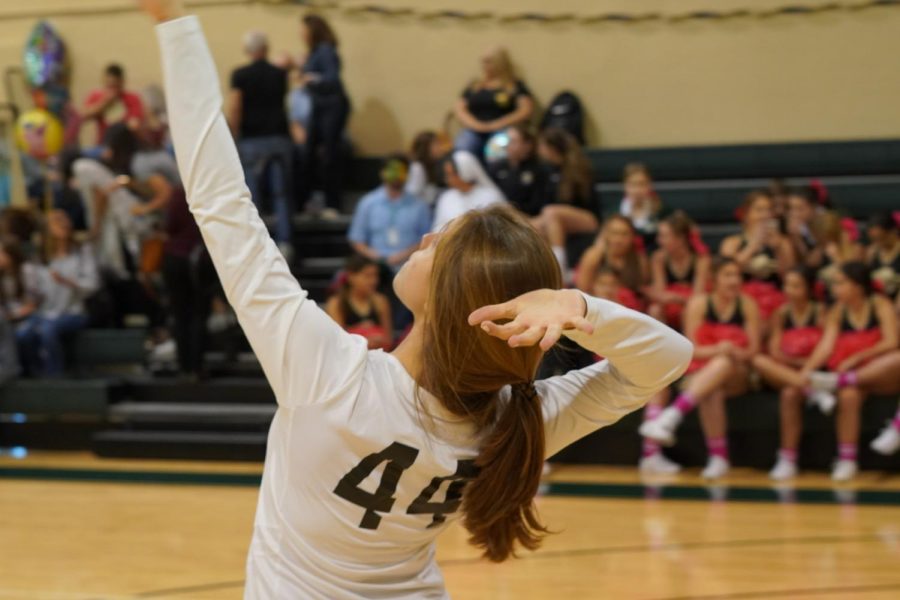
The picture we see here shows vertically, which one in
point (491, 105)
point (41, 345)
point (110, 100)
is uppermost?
point (110, 100)

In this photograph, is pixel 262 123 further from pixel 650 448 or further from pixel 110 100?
pixel 650 448

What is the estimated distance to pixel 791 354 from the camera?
7.64 metres

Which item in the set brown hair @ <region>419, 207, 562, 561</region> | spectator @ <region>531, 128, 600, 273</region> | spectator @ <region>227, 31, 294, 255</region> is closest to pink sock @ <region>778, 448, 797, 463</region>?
spectator @ <region>531, 128, 600, 273</region>

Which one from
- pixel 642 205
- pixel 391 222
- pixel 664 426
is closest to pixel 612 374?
pixel 664 426

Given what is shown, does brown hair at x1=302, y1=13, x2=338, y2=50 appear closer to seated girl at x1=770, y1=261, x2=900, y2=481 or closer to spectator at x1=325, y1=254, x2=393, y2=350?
spectator at x1=325, y1=254, x2=393, y2=350

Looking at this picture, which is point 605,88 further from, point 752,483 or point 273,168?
point 752,483

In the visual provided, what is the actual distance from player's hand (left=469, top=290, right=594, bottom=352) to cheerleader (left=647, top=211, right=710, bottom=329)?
6.39m

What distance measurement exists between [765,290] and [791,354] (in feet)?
1.85

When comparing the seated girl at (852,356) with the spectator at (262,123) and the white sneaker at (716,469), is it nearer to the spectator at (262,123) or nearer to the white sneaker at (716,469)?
the white sneaker at (716,469)

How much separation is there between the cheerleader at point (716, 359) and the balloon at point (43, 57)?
808 cm

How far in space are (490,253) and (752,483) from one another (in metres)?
5.93

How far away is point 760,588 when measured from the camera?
5.01 meters

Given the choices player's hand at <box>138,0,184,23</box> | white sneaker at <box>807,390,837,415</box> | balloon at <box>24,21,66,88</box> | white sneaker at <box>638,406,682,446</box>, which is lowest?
white sneaker at <box>638,406,682,446</box>

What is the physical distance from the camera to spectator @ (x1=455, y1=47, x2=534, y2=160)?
33.5ft
